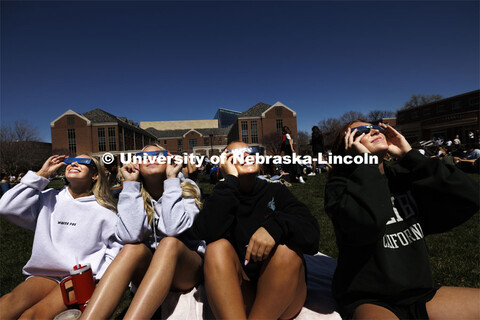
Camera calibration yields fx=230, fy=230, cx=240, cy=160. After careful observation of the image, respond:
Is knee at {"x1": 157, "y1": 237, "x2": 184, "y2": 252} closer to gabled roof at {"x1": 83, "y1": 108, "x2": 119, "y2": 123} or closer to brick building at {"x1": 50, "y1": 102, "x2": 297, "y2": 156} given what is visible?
brick building at {"x1": 50, "y1": 102, "x2": 297, "y2": 156}

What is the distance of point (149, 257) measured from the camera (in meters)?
2.14

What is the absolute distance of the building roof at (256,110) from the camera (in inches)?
2383

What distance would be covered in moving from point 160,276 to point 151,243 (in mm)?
586

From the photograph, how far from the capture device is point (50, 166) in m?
2.53

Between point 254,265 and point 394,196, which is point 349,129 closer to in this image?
point 394,196

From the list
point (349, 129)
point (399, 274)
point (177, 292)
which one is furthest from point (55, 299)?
point (349, 129)

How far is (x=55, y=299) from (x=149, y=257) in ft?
2.98

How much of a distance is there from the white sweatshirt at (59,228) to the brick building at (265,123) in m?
56.4

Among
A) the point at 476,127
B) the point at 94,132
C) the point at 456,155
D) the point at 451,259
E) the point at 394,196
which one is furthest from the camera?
the point at 94,132

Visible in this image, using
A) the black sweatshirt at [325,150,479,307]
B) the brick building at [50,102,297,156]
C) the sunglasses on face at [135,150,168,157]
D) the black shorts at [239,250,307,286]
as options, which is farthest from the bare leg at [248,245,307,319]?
the brick building at [50,102,297,156]

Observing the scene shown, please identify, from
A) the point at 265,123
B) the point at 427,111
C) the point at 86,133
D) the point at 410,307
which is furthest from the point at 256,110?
the point at 410,307

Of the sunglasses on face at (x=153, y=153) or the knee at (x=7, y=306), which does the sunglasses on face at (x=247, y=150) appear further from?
the knee at (x=7, y=306)

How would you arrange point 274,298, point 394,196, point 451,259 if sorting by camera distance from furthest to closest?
point 451,259, point 394,196, point 274,298

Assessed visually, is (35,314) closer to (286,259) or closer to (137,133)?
(286,259)
